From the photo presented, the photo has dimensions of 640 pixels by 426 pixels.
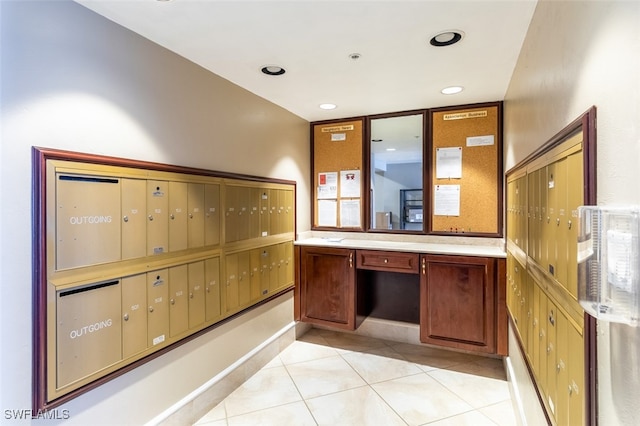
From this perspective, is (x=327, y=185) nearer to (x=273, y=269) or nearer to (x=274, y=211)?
(x=274, y=211)

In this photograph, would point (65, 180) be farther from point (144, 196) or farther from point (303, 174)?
point (303, 174)

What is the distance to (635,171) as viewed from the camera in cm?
65

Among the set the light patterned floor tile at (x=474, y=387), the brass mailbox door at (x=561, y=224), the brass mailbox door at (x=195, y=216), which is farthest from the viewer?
the light patterned floor tile at (x=474, y=387)

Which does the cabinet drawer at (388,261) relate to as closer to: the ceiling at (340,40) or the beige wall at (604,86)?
Result: the ceiling at (340,40)

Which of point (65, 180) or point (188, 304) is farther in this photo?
point (188, 304)

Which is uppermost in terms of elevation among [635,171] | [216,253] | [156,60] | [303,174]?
[156,60]

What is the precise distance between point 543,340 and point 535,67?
3.96 feet

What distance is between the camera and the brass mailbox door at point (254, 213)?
8.64 ft

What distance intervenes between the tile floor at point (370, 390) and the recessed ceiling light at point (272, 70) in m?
2.28

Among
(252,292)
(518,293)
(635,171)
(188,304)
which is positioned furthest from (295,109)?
(635,171)

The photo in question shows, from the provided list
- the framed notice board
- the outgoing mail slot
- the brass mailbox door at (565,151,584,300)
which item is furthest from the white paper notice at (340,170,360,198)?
the brass mailbox door at (565,151,584,300)

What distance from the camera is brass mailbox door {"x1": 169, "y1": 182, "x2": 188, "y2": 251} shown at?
1.90 meters

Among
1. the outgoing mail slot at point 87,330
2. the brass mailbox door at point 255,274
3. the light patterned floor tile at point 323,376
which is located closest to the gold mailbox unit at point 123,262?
the outgoing mail slot at point 87,330
